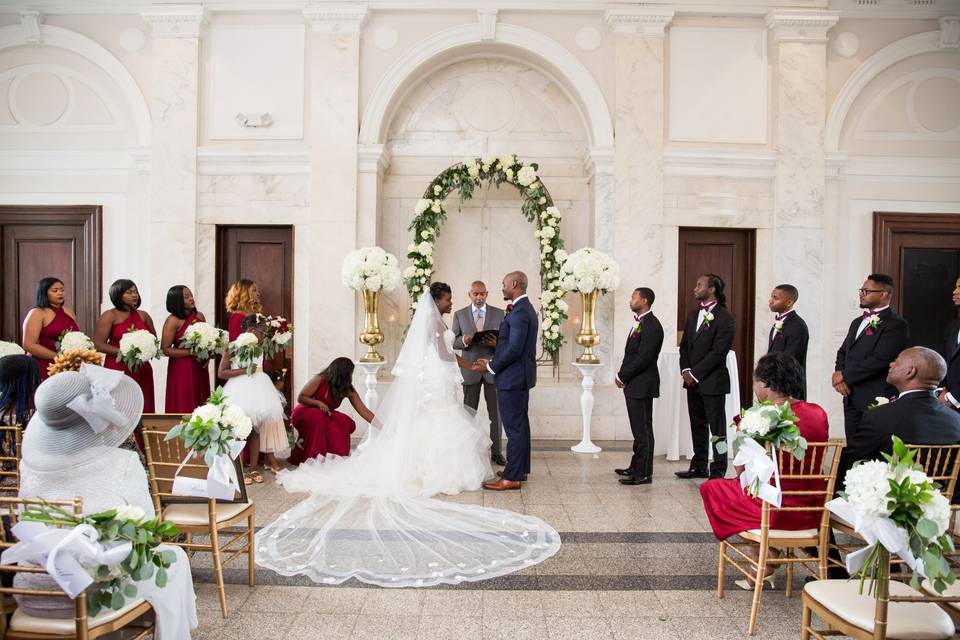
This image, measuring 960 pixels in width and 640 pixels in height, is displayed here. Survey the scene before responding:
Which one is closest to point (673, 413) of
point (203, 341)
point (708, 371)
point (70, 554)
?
point (708, 371)

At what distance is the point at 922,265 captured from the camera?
9352 mm

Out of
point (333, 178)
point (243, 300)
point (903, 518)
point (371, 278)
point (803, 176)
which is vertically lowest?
point (903, 518)

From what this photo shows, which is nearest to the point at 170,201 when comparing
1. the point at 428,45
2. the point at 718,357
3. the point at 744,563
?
the point at 428,45

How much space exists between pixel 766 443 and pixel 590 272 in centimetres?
465

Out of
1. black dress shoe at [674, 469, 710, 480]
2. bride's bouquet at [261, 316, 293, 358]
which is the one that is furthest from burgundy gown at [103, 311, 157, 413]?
black dress shoe at [674, 469, 710, 480]

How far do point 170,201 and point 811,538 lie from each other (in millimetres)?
8230

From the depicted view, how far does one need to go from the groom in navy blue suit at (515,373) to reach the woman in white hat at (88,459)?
3615 millimetres

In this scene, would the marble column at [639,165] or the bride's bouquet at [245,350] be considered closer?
the bride's bouquet at [245,350]

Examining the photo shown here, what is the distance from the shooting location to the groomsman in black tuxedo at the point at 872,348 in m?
5.96

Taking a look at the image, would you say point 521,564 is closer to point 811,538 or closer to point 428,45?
point 811,538

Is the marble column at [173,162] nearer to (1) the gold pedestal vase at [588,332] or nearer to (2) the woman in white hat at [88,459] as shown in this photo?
(1) the gold pedestal vase at [588,332]

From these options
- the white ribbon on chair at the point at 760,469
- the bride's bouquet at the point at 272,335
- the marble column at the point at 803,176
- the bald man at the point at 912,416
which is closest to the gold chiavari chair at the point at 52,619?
the white ribbon on chair at the point at 760,469

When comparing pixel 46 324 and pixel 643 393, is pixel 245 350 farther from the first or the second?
pixel 643 393

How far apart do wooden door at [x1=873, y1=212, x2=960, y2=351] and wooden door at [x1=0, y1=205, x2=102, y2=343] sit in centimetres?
1051
